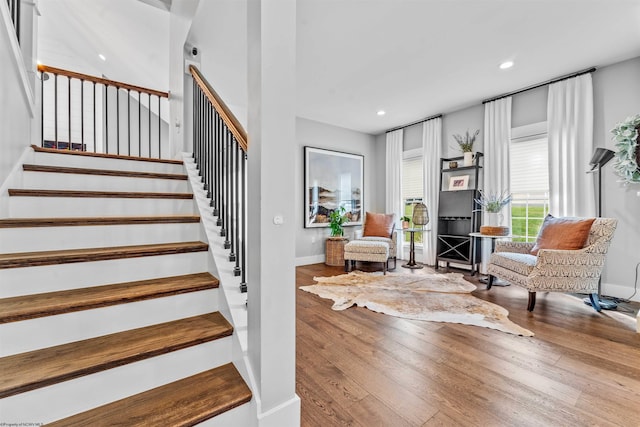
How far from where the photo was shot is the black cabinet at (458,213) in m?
4.31

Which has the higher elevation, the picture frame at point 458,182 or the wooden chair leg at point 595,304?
the picture frame at point 458,182

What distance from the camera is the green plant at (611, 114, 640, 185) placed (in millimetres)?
2594

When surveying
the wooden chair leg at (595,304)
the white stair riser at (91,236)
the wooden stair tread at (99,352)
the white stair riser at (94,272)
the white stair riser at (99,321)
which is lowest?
the wooden chair leg at (595,304)

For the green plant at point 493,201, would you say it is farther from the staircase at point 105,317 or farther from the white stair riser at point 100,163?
the white stair riser at point 100,163

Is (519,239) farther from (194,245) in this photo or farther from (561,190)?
(194,245)

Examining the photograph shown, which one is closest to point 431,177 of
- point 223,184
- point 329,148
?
point 329,148

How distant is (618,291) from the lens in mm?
3094

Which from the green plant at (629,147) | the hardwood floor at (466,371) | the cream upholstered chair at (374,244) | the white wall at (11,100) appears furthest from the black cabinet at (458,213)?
the white wall at (11,100)

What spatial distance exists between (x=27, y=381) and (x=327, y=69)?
3.52 meters

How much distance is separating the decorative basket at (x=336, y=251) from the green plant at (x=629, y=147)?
355 cm

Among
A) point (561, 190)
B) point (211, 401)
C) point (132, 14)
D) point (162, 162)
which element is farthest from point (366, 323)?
point (132, 14)

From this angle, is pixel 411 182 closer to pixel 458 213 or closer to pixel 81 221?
pixel 458 213

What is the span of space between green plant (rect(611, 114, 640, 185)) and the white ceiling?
89 cm

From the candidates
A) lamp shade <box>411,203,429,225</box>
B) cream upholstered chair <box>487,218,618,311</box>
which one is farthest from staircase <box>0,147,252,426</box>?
lamp shade <box>411,203,429,225</box>
